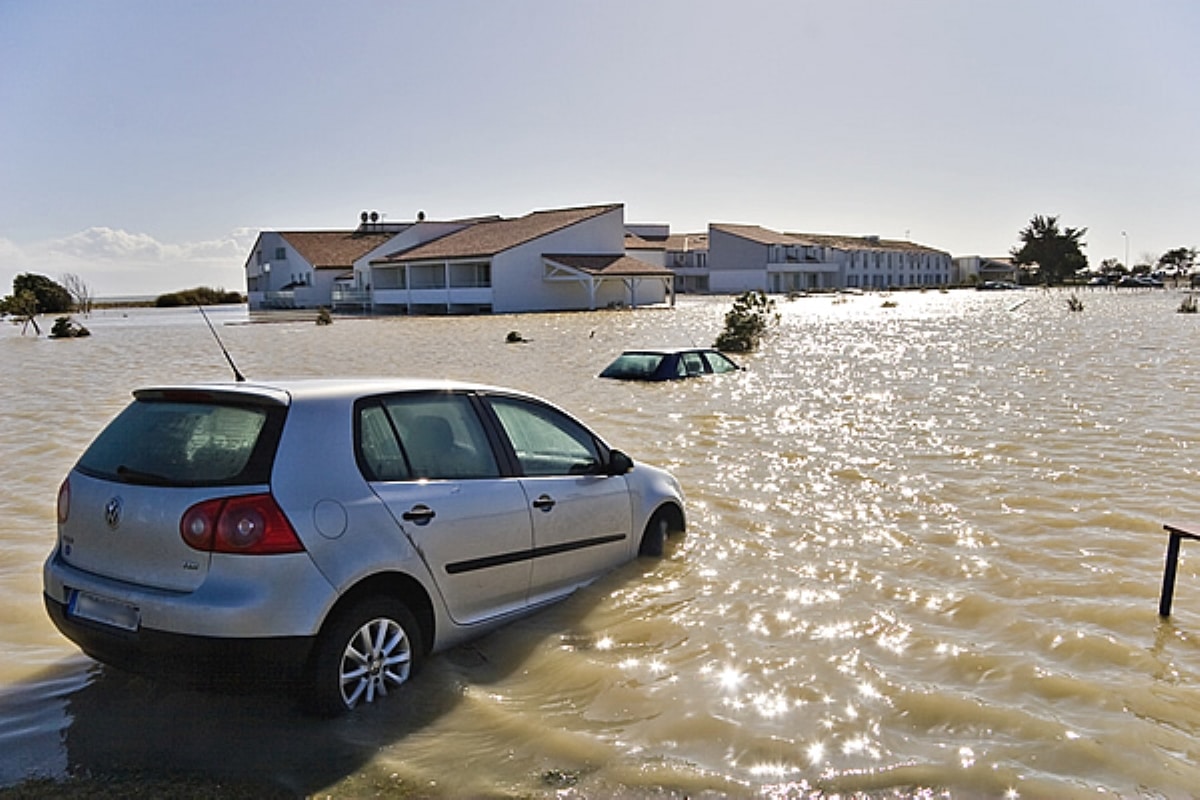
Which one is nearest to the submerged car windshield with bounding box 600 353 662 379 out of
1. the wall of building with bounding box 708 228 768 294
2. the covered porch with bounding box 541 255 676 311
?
the covered porch with bounding box 541 255 676 311

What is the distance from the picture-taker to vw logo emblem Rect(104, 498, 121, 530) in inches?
171

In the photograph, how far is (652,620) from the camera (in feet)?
19.5

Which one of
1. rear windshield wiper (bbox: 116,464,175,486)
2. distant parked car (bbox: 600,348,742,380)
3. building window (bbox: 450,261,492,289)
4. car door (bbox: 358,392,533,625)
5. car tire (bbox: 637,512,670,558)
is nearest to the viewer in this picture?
rear windshield wiper (bbox: 116,464,175,486)

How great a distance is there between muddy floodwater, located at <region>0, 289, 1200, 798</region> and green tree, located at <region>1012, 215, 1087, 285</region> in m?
119

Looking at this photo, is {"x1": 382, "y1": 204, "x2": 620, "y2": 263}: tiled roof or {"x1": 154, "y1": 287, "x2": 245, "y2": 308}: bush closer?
{"x1": 382, "y1": 204, "x2": 620, "y2": 263}: tiled roof

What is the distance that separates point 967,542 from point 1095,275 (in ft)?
493

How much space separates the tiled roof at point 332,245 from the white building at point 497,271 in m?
0.39

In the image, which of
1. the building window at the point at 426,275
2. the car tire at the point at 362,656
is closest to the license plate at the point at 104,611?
the car tire at the point at 362,656

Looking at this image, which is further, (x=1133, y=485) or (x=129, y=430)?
(x=1133, y=485)

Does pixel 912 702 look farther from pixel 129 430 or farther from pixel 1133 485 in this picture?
pixel 1133 485

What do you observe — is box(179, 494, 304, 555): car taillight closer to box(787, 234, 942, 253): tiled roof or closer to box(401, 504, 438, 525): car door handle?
box(401, 504, 438, 525): car door handle

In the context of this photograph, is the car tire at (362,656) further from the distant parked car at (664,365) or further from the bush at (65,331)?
the bush at (65,331)

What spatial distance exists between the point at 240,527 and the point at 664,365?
15.2m

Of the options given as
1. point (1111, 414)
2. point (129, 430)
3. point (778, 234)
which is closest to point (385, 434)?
point (129, 430)
